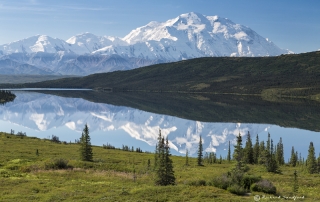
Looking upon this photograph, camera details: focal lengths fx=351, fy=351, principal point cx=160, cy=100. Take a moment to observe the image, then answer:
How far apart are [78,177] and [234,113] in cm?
15781

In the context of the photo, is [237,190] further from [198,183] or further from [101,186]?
[101,186]

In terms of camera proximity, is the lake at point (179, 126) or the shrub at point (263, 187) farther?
the lake at point (179, 126)

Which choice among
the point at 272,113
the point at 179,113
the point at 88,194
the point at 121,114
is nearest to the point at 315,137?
the point at 272,113

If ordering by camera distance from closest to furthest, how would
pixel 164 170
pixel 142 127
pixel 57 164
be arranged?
1. pixel 164 170
2. pixel 57 164
3. pixel 142 127

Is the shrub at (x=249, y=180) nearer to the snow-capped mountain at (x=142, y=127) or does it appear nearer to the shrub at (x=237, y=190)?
the shrub at (x=237, y=190)

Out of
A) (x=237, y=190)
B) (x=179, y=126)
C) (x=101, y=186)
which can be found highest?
(x=179, y=126)

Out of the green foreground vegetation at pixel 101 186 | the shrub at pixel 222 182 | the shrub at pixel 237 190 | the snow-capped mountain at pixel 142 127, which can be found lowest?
the green foreground vegetation at pixel 101 186

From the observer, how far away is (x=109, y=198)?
2312cm

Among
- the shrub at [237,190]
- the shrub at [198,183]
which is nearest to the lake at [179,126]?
the shrub at [198,183]

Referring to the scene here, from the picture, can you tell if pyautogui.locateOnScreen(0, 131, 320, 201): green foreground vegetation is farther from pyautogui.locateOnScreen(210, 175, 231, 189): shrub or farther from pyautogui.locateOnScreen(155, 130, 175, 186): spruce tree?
pyautogui.locateOnScreen(155, 130, 175, 186): spruce tree

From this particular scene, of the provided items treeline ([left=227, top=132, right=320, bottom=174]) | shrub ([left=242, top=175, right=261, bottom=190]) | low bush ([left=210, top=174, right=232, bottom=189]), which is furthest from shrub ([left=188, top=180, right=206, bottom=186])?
treeline ([left=227, top=132, right=320, bottom=174])

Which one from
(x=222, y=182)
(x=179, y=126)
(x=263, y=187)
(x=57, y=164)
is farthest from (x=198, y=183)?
(x=179, y=126)

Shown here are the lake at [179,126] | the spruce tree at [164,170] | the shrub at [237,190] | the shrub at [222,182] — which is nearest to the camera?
the shrub at [237,190]

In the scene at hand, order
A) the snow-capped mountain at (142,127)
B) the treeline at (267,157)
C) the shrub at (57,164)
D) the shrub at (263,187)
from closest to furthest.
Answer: the shrub at (263,187) < the shrub at (57,164) < the treeline at (267,157) < the snow-capped mountain at (142,127)
